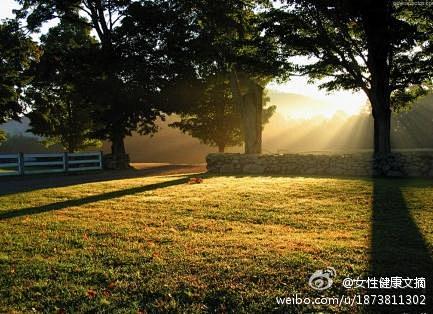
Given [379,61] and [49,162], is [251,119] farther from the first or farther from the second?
[49,162]

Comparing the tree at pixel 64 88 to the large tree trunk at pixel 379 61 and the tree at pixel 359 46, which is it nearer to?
the tree at pixel 359 46

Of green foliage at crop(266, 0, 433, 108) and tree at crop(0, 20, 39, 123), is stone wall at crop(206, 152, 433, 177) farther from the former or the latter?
tree at crop(0, 20, 39, 123)

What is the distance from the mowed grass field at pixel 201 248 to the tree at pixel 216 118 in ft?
67.8

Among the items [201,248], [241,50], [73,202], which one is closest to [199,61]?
[241,50]

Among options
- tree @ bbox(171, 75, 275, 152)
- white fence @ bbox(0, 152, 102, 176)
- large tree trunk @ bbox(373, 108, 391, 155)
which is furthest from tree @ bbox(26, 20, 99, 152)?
large tree trunk @ bbox(373, 108, 391, 155)

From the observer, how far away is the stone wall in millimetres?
17094

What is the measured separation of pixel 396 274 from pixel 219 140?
95.7 feet

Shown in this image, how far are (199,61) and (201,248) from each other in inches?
876

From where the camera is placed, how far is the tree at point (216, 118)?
32.1 meters

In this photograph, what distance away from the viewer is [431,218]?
8664mm

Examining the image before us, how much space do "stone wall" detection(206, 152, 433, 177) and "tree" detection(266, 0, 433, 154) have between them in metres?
→ 1.53

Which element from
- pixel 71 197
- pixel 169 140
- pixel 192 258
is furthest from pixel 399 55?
pixel 169 140

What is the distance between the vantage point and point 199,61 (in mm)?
27438

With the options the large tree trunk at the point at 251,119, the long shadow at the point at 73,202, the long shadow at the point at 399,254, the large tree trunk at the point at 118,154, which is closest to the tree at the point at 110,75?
the large tree trunk at the point at 118,154
